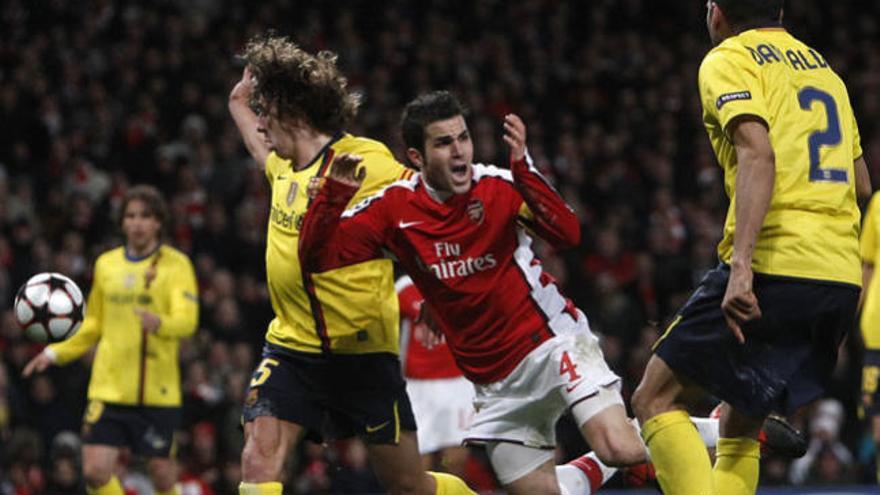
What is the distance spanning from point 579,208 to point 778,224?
1032cm

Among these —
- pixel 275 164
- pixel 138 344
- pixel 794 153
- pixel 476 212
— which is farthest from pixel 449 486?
pixel 138 344

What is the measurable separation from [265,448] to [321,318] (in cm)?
61

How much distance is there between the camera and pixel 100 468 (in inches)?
379

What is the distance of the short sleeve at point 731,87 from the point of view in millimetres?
5270

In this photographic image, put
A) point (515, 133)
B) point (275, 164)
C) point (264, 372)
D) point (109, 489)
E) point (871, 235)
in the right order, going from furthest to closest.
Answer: point (109, 489), point (871, 235), point (275, 164), point (264, 372), point (515, 133)

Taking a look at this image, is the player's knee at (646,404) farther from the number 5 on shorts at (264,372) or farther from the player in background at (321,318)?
the number 5 on shorts at (264,372)

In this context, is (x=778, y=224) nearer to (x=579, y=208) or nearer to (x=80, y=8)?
(x=579, y=208)

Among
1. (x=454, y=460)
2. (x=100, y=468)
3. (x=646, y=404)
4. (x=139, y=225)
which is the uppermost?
(x=139, y=225)

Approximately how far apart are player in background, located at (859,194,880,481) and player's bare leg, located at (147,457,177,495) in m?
4.32

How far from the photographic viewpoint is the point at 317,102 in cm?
693

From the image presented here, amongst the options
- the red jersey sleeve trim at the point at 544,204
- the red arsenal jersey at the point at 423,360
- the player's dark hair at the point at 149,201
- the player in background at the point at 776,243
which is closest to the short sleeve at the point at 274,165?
the red jersey sleeve trim at the point at 544,204

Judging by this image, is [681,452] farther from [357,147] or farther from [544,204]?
[357,147]

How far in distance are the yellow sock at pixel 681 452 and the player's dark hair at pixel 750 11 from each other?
142 centimetres

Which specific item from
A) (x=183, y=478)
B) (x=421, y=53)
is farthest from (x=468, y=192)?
(x=421, y=53)
